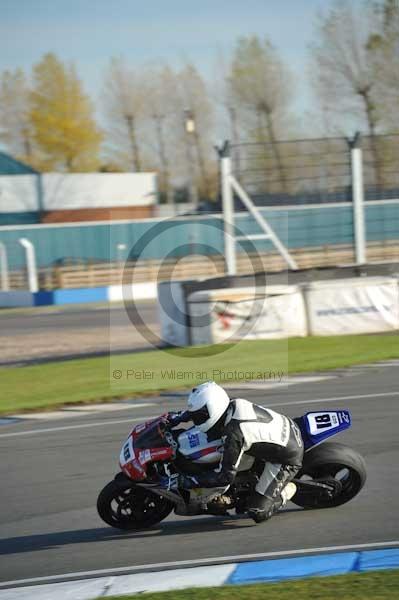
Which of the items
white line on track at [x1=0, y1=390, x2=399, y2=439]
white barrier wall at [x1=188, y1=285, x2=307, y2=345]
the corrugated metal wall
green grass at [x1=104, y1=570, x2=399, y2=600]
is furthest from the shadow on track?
the corrugated metal wall

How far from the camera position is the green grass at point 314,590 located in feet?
17.0

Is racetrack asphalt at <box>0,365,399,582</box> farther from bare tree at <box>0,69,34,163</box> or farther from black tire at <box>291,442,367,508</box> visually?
bare tree at <box>0,69,34,163</box>

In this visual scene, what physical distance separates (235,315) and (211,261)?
2152cm

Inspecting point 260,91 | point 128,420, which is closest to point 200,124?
point 260,91

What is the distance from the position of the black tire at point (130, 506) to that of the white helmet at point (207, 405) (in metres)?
0.77

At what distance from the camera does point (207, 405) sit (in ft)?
21.8

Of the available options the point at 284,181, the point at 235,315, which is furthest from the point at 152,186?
the point at 235,315

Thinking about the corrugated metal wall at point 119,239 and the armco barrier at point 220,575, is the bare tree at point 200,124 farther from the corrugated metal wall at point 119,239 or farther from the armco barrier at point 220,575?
the armco barrier at point 220,575

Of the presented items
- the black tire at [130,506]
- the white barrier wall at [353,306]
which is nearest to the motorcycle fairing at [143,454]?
the black tire at [130,506]

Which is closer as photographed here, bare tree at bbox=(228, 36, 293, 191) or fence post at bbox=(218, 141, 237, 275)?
fence post at bbox=(218, 141, 237, 275)

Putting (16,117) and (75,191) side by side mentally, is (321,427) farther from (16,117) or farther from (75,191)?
(16,117)

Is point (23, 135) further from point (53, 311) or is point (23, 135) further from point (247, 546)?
point (247, 546)

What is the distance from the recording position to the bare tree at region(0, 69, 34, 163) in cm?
6300

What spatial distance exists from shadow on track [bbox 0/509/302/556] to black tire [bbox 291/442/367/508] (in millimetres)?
304
